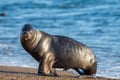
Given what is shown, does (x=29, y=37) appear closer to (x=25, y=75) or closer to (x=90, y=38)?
(x=25, y=75)

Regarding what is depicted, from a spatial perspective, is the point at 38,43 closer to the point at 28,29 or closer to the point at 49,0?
the point at 28,29

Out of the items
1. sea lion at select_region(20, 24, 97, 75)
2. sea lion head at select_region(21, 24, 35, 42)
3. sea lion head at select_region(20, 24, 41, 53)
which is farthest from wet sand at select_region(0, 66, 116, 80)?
sea lion head at select_region(21, 24, 35, 42)

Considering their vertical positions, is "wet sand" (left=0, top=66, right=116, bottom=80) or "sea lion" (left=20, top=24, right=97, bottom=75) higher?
"sea lion" (left=20, top=24, right=97, bottom=75)

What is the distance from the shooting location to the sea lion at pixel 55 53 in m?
9.62

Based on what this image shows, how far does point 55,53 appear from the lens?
32.4ft

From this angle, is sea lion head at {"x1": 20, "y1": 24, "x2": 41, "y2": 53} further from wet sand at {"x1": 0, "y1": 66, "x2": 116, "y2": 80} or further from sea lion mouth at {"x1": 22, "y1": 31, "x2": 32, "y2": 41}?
wet sand at {"x1": 0, "y1": 66, "x2": 116, "y2": 80}

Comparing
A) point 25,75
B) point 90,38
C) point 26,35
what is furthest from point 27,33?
point 90,38

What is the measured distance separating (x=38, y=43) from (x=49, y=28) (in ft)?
32.2

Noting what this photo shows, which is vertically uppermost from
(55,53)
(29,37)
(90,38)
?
(29,37)

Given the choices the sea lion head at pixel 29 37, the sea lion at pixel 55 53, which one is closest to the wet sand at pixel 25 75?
the sea lion at pixel 55 53

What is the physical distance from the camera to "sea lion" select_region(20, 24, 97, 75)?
9.62m

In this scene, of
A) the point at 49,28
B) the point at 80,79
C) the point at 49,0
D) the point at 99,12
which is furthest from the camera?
the point at 49,0

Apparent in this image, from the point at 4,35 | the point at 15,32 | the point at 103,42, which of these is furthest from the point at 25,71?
the point at 15,32

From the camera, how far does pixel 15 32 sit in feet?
58.1
